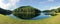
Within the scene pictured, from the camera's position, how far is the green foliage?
5.75 ft

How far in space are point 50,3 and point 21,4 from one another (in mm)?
440

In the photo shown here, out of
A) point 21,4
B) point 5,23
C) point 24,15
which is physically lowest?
point 5,23

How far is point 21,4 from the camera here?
69.2 inches

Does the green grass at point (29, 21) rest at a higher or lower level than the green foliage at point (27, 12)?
lower

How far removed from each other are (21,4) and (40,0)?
297 mm

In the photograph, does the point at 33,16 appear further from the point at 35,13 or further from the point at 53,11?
the point at 53,11

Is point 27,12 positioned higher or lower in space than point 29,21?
higher

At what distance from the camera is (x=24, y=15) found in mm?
1771

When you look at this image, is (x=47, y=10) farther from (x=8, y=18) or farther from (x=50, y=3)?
(x=8, y=18)

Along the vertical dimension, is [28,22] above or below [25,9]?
below

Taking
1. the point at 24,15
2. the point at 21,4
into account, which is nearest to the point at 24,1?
the point at 21,4

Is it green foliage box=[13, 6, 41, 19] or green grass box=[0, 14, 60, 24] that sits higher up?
green foliage box=[13, 6, 41, 19]

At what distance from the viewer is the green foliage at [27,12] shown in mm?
1752

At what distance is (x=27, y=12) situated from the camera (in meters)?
1.76
